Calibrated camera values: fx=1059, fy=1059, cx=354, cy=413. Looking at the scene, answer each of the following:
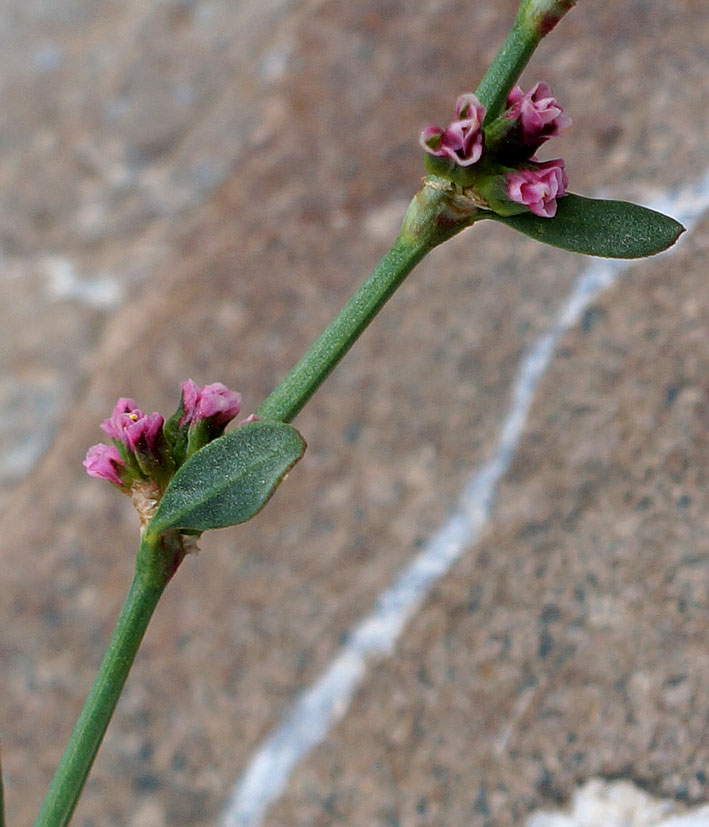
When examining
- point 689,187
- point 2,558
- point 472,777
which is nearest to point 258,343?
point 2,558

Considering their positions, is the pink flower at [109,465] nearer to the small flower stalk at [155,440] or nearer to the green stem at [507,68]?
the small flower stalk at [155,440]

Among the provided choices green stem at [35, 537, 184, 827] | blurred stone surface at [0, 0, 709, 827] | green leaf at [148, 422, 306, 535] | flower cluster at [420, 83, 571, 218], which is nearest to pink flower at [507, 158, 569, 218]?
flower cluster at [420, 83, 571, 218]

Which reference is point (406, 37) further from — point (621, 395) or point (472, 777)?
point (472, 777)

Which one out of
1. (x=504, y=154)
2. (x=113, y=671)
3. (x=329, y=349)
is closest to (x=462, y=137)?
(x=504, y=154)

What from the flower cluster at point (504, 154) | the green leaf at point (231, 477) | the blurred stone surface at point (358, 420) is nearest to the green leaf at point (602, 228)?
the flower cluster at point (504, 154)

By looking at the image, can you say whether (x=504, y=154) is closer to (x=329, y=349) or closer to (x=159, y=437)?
(x=329, y=349)
